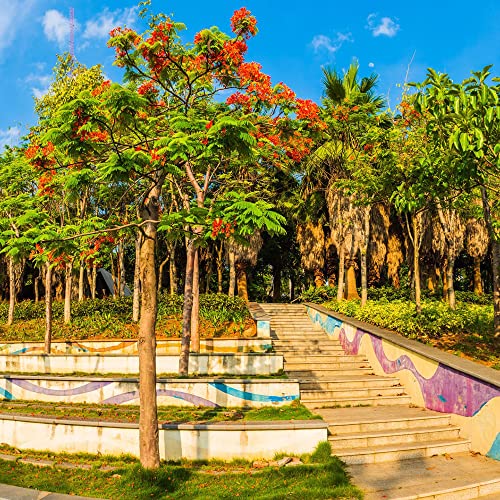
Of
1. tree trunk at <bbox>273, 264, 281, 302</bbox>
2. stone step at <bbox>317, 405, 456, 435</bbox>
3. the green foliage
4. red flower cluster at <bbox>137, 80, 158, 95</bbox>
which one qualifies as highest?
red flower cluster at <bbox>137, 80, 158, 95</bbox>

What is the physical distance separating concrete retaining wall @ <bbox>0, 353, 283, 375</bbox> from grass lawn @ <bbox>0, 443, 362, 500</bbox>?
4.67m

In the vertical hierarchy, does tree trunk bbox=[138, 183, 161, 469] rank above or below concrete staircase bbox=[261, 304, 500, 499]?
above

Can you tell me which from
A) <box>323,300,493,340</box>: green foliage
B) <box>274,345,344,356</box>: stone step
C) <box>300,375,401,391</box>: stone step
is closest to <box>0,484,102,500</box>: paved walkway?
<box>300,375,401,391</box>: stone step

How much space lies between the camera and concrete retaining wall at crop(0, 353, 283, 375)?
41.9 ft

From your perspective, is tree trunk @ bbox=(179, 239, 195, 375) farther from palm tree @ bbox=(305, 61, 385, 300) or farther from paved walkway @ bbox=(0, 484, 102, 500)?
palm tree @ bbox=(305, 61, 385, 300)

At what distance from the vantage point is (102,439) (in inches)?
342

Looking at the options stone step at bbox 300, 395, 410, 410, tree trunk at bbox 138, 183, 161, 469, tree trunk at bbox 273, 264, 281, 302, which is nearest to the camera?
tree trunk at bbox 138, 183, 161, 469

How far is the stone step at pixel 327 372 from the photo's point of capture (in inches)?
501

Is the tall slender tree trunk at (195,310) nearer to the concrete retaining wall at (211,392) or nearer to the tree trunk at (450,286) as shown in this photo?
the concrete retaining wall at (211,392)

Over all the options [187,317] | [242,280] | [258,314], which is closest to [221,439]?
[187,317]

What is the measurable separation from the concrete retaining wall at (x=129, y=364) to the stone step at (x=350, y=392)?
1.88m

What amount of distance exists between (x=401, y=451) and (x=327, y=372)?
459 centimetres

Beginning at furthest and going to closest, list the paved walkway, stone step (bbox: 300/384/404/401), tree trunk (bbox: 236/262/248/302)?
tree trunk (bbox: 236/262/248/302), stone step (bbox: 300/384/404/401), the paved walkway

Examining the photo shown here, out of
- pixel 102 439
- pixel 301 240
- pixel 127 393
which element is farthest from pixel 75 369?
Result: pixel 301 240
